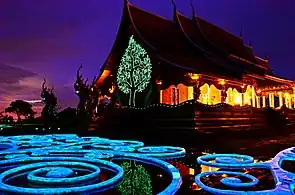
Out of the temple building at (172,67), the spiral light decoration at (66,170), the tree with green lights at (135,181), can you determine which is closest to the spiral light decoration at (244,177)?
the spiral light decoration at (66,170)

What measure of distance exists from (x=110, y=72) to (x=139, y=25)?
12.3 ft

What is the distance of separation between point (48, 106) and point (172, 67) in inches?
275

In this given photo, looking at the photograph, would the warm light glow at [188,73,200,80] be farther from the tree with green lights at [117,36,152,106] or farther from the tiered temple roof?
the tree with green lights at [117,36,152,106]

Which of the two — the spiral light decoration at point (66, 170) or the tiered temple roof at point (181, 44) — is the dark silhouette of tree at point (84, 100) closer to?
the tiered temple roof at point (181, 44)

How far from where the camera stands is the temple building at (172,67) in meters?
15.2

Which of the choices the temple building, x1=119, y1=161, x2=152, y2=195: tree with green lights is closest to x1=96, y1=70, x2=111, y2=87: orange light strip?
the temple building

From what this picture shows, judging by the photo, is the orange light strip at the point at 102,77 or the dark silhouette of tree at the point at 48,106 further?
the orange light strip at the point at 102,77

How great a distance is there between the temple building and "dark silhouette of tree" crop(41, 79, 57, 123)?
3.88m

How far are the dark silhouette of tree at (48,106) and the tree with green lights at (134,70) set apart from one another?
12.8 ft

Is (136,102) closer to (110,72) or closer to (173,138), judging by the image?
(110,72)

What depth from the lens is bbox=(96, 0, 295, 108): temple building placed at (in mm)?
15164

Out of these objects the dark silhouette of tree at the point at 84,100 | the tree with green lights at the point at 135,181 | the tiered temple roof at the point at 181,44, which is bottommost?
the tree with green lights at the point at 135,181

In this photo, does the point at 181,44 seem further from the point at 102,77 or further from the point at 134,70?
the point at 102,77

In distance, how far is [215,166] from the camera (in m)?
4.48
